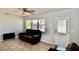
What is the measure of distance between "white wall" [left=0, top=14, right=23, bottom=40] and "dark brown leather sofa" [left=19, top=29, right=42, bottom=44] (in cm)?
12

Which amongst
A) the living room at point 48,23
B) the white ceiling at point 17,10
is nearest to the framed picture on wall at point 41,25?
the living room at point 48,23

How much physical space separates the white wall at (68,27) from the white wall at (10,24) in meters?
0.17

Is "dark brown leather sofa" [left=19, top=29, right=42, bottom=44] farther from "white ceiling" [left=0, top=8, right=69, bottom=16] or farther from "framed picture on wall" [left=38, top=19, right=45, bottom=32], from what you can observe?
"white ceiling" [left=0, top=8, right=69, bottom=16]

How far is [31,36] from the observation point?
1806mm

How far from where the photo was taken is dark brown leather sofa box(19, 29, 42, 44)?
5.90 ft

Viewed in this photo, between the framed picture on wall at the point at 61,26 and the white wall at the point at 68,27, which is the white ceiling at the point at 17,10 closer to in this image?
the white wall at the point at 68,27

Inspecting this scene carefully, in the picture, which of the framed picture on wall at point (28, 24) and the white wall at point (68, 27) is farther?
the framed picture on wall at point (28, 24)

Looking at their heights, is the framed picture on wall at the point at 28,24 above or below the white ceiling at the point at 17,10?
below

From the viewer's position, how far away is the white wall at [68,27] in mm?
1701

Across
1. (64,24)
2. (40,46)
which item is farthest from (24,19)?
(64,24)

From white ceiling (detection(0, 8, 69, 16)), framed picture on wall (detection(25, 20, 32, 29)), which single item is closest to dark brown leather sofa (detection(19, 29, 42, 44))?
framed picture on wall (detection(25, 20, 32, 29))

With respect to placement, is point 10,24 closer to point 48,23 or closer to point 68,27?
point 48,23
